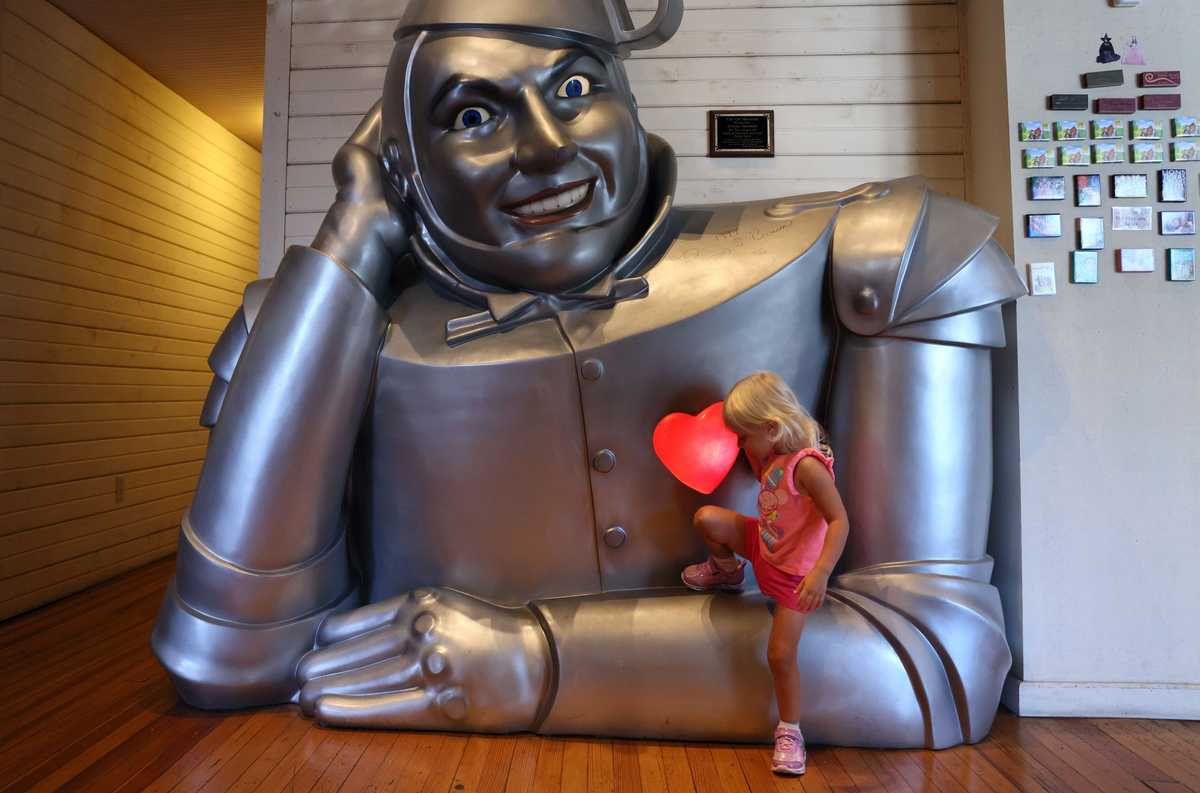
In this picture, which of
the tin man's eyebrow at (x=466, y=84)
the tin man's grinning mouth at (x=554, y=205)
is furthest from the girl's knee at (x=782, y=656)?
the tin man's eyebrow at (x=466, y=84)

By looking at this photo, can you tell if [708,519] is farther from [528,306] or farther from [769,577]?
[528,306]

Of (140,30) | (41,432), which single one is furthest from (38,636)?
(140,30)

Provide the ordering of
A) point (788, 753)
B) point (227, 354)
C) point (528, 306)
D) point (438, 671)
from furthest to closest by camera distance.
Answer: point (227, 354)
point (528, 306)
point (438, 671)
point (788, 753)

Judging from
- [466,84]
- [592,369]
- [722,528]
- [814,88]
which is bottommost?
[722,528]

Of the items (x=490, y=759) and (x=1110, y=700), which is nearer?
(x=490, y=759)

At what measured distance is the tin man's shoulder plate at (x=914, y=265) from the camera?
5.24 ft

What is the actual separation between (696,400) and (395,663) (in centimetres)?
80

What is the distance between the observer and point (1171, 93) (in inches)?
74.0

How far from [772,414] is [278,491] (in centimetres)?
99

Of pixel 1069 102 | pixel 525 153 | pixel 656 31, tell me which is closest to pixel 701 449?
pixel 525 153

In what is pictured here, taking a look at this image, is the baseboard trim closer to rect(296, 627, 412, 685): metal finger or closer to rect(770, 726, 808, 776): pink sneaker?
rect(770, 726, 808, 776): pink sneaker

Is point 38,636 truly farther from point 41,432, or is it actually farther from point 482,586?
point 482,586

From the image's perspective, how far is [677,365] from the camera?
168 cm

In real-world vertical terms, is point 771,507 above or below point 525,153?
below
